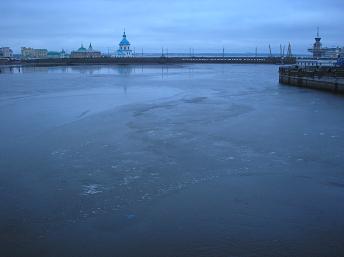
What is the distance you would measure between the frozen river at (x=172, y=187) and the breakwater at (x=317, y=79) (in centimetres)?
1124

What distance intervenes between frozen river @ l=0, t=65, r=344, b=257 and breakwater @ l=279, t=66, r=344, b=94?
1124 centimetres

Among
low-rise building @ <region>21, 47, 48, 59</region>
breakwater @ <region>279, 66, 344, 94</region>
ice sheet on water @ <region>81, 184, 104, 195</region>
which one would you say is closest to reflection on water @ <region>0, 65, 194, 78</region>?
breakwater @ <region>279, 66, 344, 94</region>

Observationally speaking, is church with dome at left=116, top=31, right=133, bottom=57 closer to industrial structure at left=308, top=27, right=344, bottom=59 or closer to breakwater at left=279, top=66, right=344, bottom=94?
industrial structure at left=308, top=27, right=344, bottom=59

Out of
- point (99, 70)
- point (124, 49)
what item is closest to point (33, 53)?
point (124, 49)

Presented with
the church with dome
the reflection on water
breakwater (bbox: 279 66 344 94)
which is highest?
the church with dome

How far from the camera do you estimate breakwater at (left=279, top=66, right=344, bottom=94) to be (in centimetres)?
2611

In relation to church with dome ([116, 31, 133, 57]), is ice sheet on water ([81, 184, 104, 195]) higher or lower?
lower

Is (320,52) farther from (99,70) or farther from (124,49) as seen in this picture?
(99,70)

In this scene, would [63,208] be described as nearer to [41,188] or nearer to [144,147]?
[41,188]

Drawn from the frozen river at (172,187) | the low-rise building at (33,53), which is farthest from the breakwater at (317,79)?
the low-rise building at (33,53)

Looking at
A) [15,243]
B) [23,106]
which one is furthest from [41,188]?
[23,106]

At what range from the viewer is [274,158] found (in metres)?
9.98

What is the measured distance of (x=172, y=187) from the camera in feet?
26.0

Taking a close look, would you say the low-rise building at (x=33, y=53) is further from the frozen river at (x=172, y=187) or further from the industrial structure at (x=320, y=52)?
the frozen river at (x=172, y=187)
